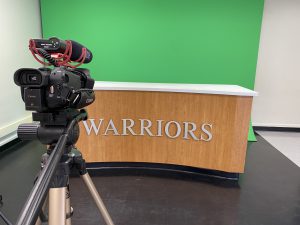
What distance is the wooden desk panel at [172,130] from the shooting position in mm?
2244

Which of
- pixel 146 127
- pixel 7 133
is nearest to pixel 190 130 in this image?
pixel 146 127

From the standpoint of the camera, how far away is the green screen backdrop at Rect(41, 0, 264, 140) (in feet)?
11.6

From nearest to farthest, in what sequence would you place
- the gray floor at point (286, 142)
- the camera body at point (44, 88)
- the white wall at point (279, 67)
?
the camera body at point (44, 88), the gray floor at point (286, 142), the white wall at point (279, 67)

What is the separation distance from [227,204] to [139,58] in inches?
102

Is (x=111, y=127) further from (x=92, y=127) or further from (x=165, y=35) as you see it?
(x=165, y=35)

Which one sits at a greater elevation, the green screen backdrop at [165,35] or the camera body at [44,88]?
the green screen backdrop at [165,35]

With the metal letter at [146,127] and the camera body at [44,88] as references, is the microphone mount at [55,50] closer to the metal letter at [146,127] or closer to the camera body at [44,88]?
the camera body at [44,88]

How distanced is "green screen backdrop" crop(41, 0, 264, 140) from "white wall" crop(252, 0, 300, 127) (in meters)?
0.48

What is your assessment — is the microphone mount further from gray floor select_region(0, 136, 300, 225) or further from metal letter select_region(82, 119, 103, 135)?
metal letter select_region(82, 119, 103, 135)

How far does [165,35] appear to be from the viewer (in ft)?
11.9

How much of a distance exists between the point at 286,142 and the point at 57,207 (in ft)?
12.6

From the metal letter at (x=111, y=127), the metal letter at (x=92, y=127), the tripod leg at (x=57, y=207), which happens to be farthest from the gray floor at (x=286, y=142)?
the tripod leg at (x=57, y=207)

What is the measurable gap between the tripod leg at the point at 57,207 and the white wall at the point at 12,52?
277 cm

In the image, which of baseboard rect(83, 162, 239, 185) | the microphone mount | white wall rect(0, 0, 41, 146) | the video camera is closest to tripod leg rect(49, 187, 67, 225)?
the video camera
